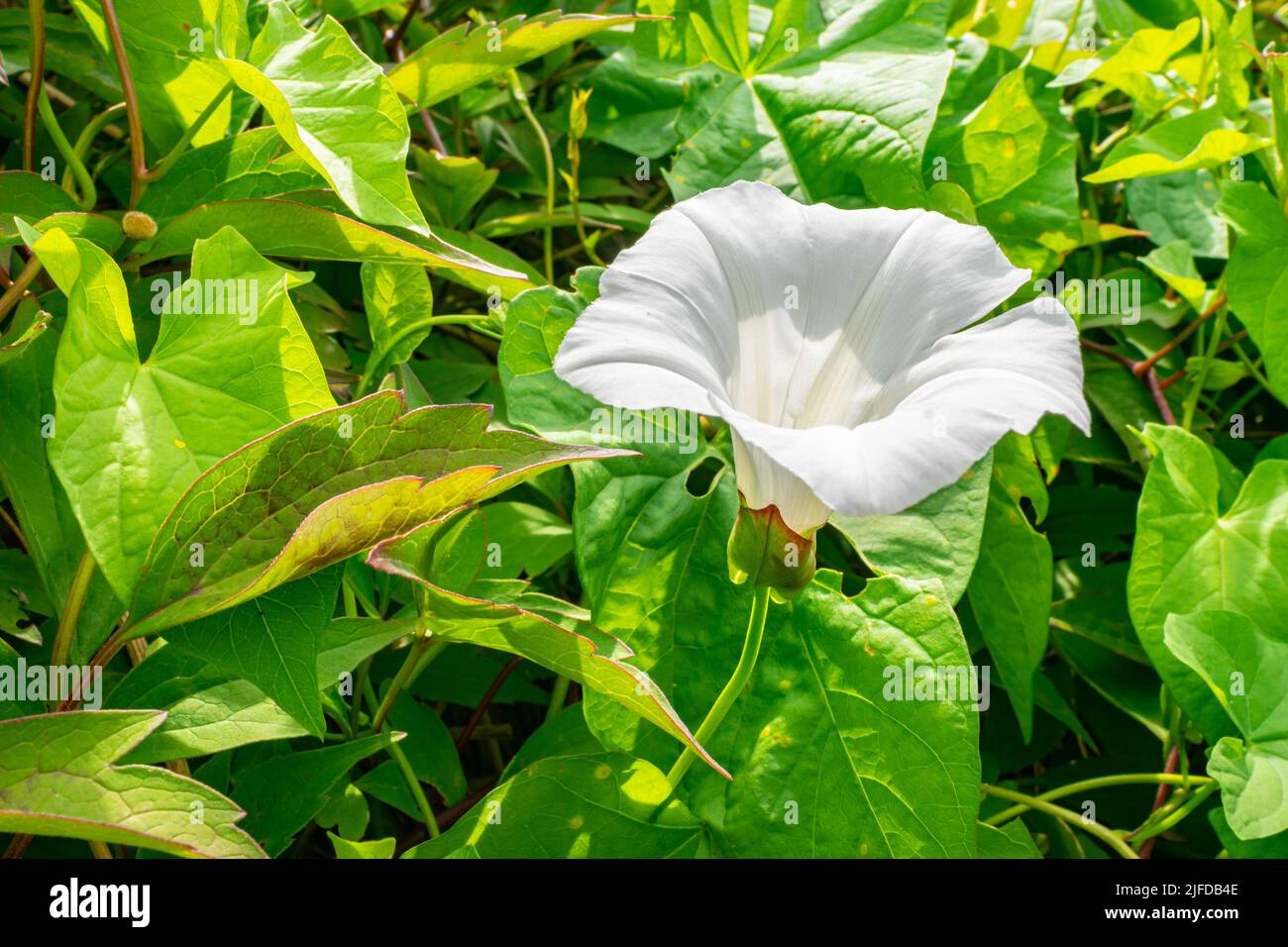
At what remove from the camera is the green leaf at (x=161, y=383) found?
55 centimetres

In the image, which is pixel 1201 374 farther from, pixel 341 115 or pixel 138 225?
pixel 138 225

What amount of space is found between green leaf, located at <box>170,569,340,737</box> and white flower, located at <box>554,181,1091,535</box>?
0.18 m

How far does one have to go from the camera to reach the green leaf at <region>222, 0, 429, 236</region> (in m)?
0.63

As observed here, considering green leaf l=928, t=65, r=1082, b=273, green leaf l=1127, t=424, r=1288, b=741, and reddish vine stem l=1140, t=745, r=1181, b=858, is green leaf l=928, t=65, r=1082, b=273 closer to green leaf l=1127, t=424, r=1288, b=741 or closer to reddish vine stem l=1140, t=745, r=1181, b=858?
green leaf l=1127, t=424, r=1288, b=741

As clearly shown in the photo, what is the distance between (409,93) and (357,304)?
0.74 feet

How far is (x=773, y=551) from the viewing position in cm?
61

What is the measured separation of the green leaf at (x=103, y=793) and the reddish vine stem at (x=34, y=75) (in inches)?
18.1

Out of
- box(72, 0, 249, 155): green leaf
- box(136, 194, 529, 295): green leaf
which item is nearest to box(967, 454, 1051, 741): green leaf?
box(136, 194, 529, 295): green leaf

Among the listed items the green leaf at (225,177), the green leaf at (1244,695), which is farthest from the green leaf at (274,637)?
the green leaf at (1244,695)

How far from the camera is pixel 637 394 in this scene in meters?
0.51

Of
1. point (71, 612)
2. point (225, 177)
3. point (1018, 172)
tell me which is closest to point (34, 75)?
point (225, 177)

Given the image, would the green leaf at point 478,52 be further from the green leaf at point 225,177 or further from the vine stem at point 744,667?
the vine stem at point 744,667

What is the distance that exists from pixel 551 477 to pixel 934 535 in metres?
0.31

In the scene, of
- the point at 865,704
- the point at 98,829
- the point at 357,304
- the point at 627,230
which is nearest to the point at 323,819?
the point at 98,829
